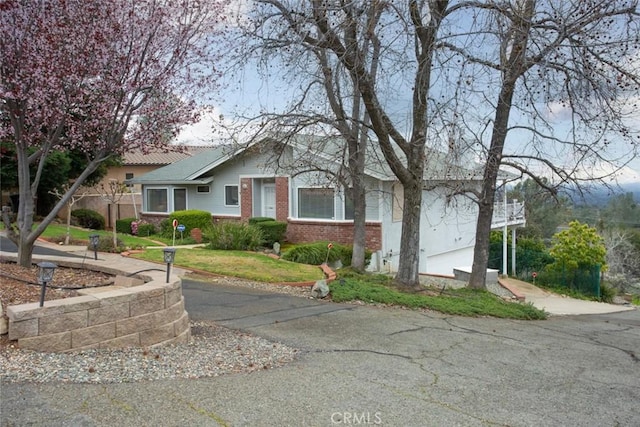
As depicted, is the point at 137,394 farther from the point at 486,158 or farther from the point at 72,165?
the point at 72,165

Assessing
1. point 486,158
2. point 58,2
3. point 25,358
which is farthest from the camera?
point 486,158

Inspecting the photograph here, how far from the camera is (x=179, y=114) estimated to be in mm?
8914

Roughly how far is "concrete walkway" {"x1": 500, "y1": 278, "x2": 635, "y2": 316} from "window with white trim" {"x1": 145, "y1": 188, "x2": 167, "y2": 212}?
15.7 meters

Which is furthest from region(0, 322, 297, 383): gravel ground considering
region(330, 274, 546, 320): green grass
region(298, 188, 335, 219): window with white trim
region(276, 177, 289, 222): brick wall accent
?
region(276, 177, 289, 222): brick wall accent

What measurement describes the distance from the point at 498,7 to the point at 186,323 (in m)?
7.80

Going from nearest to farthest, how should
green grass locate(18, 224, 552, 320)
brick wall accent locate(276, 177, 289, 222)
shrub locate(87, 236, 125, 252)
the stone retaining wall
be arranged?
the stone retaining wall
green grass locate(18, 224, 552, 320)
shrub locate(87, 236, 125, 252)
brick wall accent locate(276, 177, 289, 222)

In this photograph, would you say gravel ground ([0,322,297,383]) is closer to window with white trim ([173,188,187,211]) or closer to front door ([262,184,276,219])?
front door ([262,184,276,219])

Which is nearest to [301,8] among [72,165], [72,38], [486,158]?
[72,38]

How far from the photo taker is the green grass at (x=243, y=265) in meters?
13.3

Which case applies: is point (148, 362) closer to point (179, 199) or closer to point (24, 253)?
point (24, 253)

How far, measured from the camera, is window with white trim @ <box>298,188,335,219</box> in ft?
65.9

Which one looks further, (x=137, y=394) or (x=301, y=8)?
(x=301, y=8)

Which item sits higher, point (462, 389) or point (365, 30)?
point (365, 30)

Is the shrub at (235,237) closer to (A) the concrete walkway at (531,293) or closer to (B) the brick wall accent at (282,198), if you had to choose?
(B) the brick wall accent at (282,198)
